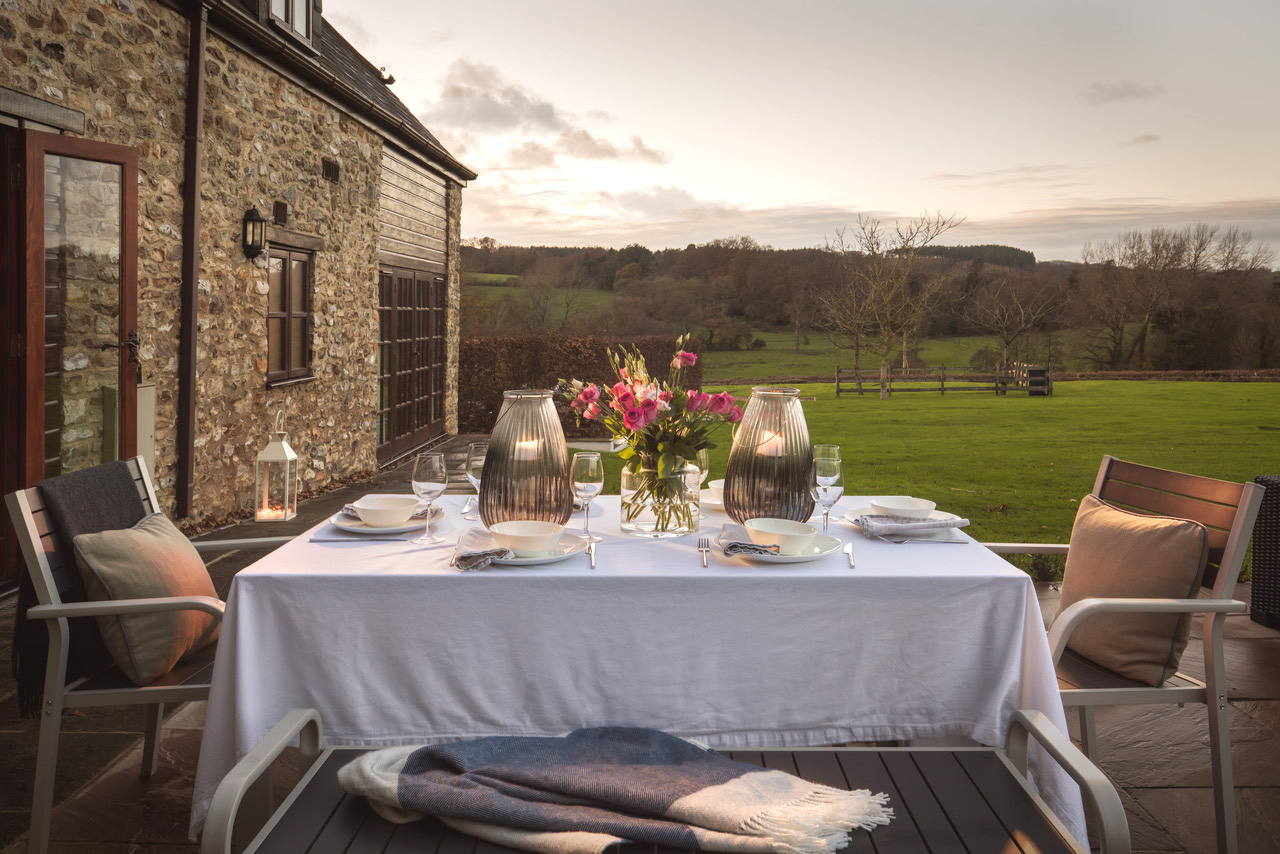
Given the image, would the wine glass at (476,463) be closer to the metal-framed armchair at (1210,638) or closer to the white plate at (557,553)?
the white plate at (557,553)

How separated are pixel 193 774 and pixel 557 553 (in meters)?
1.45

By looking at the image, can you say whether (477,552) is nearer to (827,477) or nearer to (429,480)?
(429,480)

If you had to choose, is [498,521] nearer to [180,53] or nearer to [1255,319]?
[180,53]

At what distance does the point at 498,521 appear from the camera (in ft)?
7.06

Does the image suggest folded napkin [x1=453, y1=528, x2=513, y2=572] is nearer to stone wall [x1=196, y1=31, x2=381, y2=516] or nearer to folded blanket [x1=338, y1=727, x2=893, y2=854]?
folded blanket [x1=338, y1=727, x2=893, y2=854]

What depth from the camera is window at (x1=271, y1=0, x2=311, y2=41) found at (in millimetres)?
6538

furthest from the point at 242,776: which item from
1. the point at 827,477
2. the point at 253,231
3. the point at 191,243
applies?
the point at 253,231

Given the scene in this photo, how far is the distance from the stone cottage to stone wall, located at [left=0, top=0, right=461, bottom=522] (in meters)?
0.01

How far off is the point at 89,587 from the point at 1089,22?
53.1 feet

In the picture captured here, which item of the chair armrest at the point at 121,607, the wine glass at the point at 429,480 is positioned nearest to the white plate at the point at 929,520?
the wine glass at the point at 429,480

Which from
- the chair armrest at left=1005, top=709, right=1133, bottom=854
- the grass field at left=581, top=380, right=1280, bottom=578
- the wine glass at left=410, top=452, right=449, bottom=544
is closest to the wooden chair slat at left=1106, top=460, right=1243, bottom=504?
the chair armrest at left=1005, top=709, right=1133, bottom=854

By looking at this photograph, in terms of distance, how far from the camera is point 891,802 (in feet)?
4.86

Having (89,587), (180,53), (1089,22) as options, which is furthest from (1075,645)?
(1089,22)

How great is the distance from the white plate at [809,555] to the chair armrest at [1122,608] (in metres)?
0.57
